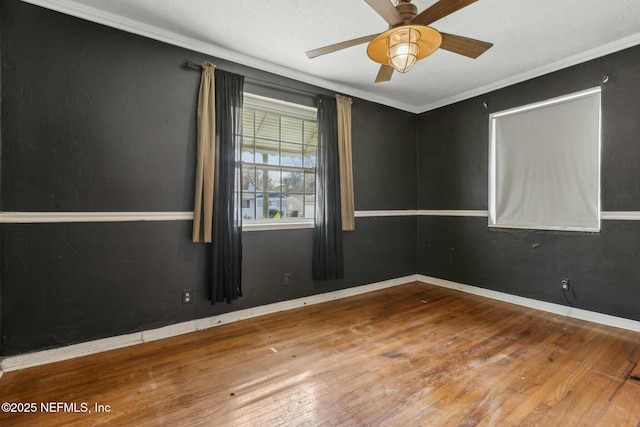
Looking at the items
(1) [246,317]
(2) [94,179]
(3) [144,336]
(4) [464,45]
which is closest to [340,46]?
(4) [464,45]

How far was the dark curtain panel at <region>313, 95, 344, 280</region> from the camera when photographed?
3.47 meters

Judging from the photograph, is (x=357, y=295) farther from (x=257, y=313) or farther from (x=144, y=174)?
(x=144, y=174)

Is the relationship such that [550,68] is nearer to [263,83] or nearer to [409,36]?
[409,36]

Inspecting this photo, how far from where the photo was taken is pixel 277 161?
3385 millimetres

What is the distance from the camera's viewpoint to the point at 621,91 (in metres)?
2.79

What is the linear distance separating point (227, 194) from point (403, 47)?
193cm

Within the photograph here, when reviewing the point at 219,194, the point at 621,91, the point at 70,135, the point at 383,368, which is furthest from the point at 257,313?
the point at 621,91

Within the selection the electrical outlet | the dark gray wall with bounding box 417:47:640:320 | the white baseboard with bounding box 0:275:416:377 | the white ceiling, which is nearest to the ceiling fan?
the white ceiling

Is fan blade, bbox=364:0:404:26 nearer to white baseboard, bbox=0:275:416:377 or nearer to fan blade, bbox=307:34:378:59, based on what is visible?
fan blade, bbox=307:34:378:59

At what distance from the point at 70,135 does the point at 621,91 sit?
189 inches

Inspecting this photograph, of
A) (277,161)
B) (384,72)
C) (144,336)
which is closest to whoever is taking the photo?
(384,72)

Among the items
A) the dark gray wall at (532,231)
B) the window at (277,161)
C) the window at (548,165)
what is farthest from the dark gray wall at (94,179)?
the window at (548,165)

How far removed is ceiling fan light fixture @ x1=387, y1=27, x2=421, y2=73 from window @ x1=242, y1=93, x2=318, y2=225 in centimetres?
178

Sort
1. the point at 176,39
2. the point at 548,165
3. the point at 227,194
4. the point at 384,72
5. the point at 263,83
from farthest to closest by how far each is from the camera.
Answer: the point at 548,165
the point at 263,83
the point at 227,194
the point at 176,39
the point at 384,72
